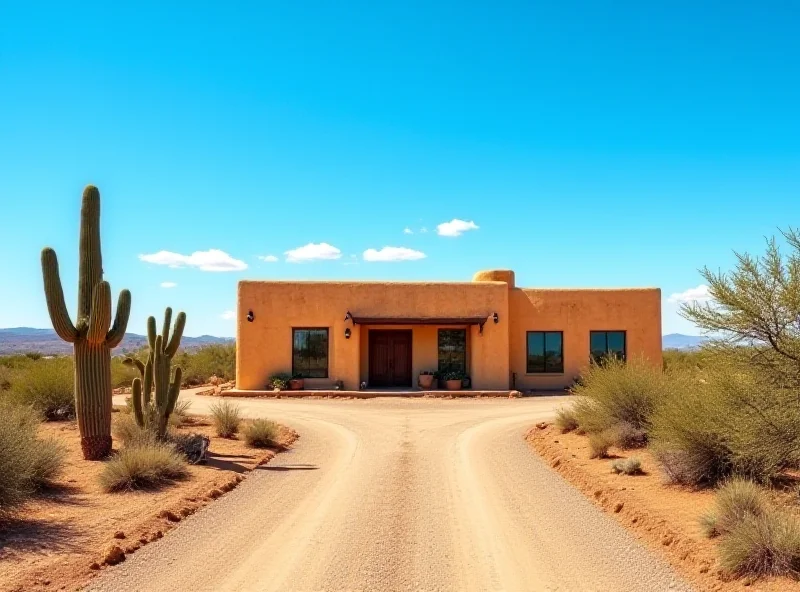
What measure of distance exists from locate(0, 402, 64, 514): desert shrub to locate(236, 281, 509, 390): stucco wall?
553 inches

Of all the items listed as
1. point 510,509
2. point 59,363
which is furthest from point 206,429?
point 510,509

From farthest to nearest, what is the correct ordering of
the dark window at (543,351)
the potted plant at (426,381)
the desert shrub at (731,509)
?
the dark window at (543,351) < the potted plant at (426,381) < the desert shrub at (731,509)

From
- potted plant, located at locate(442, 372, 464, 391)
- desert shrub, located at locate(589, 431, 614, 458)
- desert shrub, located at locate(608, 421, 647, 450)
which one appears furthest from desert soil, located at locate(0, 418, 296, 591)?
potted plant, located at locate(442, 372, 464, 391)

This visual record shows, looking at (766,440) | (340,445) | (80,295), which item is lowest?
(340,445)

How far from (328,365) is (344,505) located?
15853 mm

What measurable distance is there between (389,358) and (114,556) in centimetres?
1908

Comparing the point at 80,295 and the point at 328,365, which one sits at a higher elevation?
the point at 80,295

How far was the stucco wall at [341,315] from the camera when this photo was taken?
24.1m

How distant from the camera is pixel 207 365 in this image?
30703 mm

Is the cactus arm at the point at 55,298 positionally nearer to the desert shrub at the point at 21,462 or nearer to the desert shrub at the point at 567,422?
A: the desert shrub at the point at 21,462

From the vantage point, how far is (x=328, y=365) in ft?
79.4

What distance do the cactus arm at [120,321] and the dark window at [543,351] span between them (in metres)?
16.5

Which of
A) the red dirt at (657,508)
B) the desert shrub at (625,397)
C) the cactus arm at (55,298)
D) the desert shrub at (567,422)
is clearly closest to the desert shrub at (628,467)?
the red dirt at (657,508)

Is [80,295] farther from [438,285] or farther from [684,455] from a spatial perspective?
[438,285]
